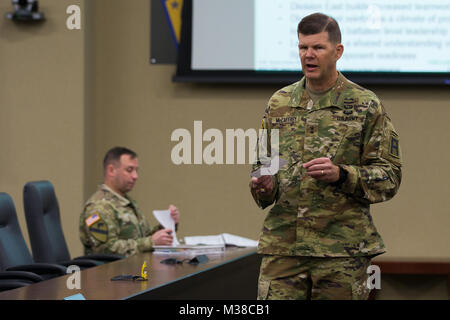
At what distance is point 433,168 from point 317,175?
368 centimetres

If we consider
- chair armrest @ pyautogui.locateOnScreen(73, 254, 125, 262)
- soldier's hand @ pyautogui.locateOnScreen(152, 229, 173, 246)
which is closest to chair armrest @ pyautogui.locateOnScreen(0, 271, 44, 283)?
chair armrest @ pyautogui.locateOnScreen(73, 254, 125, 262)

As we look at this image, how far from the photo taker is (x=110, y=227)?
3955 mm

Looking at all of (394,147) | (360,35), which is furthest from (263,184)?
(360,35)

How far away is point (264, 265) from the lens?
85.3 inches

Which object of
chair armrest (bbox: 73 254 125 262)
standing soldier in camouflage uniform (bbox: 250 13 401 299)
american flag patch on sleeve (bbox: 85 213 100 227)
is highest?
standing soldier in camouflage uniform (bbox: 250 13 401 299)

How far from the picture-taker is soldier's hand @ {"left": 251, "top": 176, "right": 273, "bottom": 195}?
207 centimetres

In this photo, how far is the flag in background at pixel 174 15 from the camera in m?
5.44

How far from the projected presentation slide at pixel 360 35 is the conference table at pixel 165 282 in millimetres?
1817

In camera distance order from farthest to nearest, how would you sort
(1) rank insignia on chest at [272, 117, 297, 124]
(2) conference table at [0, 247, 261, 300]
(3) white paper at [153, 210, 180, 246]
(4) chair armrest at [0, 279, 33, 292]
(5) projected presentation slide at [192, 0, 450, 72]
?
(5) projected presentation slide at [192, 0, 450, 72] < (3) white paper at [153, 210, 180, 246] < (4) chair armrest at [0, 279, 33, 292] < (2) conference table at [0, 247, 261, 300] < (1) rank insignia on chest at [272, 117, 297, 124]

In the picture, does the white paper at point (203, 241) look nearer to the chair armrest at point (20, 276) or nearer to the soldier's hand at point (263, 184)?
the chair armrest at point (20, 276)

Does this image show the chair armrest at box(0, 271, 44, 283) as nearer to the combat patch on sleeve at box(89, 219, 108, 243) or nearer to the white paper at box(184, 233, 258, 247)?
the combat patch on sleeve at box(89, 219, 108, 243)

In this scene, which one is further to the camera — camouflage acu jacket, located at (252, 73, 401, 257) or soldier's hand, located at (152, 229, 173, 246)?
soldier's hand, located at (152, 229, 173, 246)

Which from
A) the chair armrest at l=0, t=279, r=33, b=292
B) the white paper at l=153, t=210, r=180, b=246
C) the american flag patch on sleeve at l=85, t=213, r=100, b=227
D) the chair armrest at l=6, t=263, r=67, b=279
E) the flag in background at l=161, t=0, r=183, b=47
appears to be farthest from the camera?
the flag in background at l=161, t=0, r=183, b=47

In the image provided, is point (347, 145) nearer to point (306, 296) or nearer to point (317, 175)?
point (317, 175)
